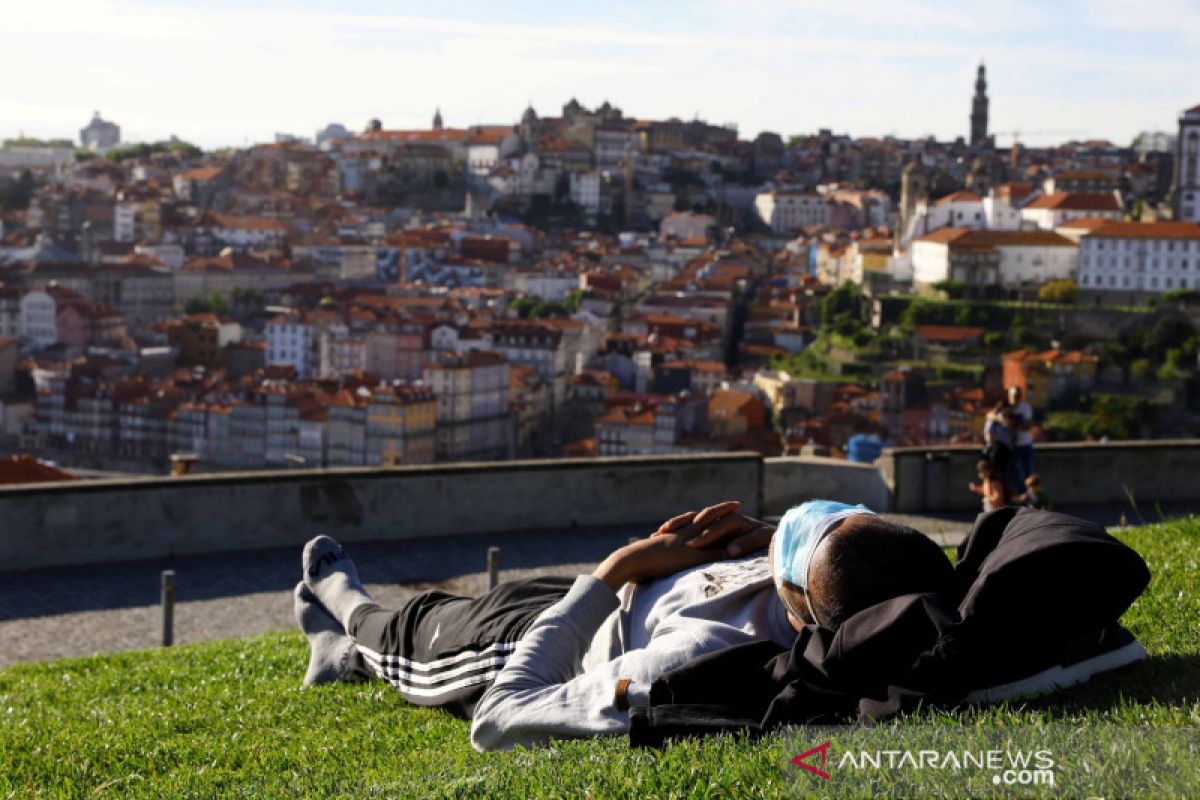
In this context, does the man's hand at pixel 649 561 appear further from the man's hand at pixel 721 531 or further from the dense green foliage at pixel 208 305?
the dense green foliage at pixel 208 305

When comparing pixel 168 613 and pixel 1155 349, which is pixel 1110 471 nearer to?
pixel 168 613

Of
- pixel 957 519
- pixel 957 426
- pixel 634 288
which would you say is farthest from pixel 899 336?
pixel 957 519

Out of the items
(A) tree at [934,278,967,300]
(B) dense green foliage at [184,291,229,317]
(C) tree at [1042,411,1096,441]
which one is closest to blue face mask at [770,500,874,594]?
(C) tree at [1042,411,1096,441]

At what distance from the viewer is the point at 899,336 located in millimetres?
52938

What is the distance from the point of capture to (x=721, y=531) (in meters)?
2.86

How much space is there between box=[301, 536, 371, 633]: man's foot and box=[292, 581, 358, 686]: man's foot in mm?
23

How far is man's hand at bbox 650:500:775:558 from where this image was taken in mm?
2844

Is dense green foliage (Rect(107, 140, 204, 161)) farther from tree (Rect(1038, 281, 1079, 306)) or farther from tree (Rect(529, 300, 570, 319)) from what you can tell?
tree (Rect(1038, 281, 1079, 306))

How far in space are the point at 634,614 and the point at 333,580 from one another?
3.44 feet

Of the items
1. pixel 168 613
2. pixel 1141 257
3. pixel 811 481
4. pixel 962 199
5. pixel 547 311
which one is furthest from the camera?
pixel 962 199

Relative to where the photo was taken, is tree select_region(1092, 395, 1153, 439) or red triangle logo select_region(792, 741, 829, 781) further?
tree select_region(1092, 395, 1153, 439)

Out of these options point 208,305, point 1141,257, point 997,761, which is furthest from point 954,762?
point 208,305

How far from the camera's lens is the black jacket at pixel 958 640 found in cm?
229

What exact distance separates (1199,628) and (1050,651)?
1.83ft
